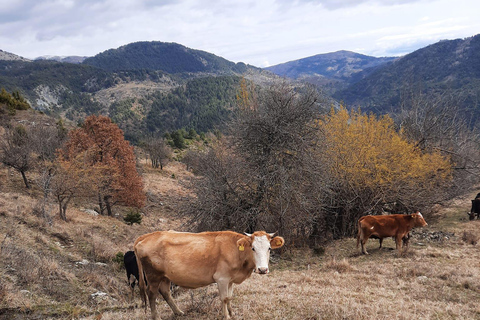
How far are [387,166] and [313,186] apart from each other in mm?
5492

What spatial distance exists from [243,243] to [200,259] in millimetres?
873

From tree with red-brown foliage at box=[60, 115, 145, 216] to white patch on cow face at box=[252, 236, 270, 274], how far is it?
673 inches

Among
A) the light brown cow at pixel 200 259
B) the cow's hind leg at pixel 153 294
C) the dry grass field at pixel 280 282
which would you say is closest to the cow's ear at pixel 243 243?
the light brown cow at pixel 200 259

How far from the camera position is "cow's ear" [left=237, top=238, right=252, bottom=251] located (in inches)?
200

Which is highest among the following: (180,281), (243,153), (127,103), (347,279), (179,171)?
(127,103)

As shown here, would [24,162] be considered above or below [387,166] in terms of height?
above

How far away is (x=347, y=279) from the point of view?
27.8 ft

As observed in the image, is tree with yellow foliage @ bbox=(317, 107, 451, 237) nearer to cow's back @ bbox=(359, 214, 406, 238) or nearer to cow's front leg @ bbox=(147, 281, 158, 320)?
cow's back @ bbox=(359, 214, 406, 238)

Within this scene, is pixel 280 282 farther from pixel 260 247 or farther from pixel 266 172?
pixel 266 172

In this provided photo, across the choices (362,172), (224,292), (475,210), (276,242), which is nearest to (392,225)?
(362,172)

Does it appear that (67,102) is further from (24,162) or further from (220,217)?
(220,217)

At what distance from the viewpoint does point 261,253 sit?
16.4ft

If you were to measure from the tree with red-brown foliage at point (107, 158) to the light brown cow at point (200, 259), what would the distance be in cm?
1572

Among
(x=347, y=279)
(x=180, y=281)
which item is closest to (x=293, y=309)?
(x=180, y=281)
